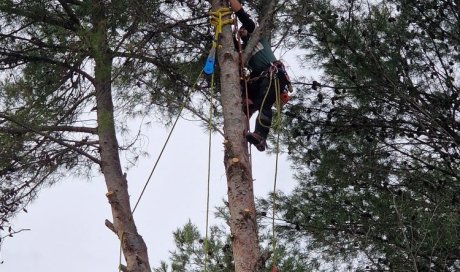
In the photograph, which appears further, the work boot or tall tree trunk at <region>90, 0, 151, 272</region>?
tall tree trunk at <region>90, 0, 151, 272</region>

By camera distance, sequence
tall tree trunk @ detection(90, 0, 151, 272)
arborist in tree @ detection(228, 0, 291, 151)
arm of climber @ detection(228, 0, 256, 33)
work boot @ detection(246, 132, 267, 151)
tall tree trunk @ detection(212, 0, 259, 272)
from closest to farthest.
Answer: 1. tall tree trunk @ detection(212, 0, 259, 272)
2. work boot @ detection(246, 132, 267, 151)
3. arm of climber @ detection(228, 0, 256, 33)
4. arborist in tree @ detection(228, 0, 291, 151)
5. tall tree trunk @ detection(90, 0, 151, 272)

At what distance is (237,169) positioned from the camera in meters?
4.30

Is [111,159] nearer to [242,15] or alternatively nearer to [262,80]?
[262,80]

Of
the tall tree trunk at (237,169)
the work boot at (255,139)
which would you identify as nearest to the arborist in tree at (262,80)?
the work boot at (255,139)

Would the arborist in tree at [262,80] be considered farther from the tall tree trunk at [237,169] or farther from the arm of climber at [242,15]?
the tall tree trunk at [237,169]

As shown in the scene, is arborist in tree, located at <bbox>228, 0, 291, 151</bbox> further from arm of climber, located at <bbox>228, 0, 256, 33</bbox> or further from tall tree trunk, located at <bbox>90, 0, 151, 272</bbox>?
tall tree trunk, located at <bbox>90, 0, 151, 272</bbox>

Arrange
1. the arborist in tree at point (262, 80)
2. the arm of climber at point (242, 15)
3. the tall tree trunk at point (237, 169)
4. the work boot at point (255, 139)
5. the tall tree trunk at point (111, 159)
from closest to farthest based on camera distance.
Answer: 1. the tall tree trunk at point (237, 169)
2. the work boot at point (255, 139)
3. the arm of climber at point (242, 15)
4. the arborist in tree at point (262, 80)
5. the tall tree trunk at point (111, 159)

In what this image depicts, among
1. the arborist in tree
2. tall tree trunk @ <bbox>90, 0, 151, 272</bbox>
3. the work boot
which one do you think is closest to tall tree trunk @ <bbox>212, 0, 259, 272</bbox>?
the work boot

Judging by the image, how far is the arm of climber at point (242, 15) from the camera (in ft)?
16.2

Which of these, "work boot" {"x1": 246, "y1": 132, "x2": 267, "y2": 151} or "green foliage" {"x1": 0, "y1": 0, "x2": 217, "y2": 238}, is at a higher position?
"green foliage" {"x1": 0, "y1": 0, "x2": 217, "y2": 238}

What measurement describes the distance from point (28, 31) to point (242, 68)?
2.69 metres

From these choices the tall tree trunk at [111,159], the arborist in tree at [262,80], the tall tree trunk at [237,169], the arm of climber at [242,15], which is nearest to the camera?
the tall tree trunk at [237,169]

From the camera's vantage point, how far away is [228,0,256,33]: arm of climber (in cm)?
493

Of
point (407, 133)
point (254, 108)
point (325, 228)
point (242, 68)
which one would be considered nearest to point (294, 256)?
point (325, 228)
